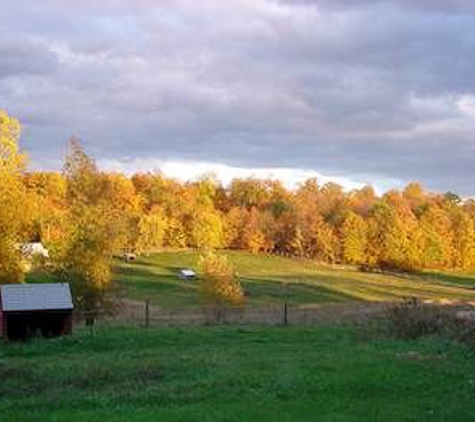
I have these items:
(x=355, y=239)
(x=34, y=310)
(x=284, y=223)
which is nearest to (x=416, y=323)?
(x=34, y=310)

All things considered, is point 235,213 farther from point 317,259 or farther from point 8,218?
point 8,218

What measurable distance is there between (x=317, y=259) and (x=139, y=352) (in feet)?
391

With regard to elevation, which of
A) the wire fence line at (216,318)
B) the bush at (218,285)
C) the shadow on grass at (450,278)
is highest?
the bush at (218,285)

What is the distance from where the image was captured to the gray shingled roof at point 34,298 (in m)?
31.0

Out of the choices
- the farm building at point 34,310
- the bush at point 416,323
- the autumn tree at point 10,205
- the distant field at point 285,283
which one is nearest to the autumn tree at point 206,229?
the distant field at point 285,283

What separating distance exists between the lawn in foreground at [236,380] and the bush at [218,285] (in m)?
24.2

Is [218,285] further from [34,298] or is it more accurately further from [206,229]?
[206,229]

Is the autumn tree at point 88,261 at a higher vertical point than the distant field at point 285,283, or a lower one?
higher

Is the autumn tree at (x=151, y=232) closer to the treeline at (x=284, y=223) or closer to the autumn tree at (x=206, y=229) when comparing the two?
the treeline at (x=284, y=223)

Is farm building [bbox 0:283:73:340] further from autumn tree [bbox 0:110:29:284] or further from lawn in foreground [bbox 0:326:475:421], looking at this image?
autumn tree [bbox 0:110:29:284]

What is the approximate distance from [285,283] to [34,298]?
6795 centimetres

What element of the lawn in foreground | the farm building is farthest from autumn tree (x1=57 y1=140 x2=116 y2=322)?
the lawn in foreground

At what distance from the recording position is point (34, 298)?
31766 millimetres

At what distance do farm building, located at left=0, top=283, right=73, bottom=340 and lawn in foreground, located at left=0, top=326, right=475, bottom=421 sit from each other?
12.0 feet
